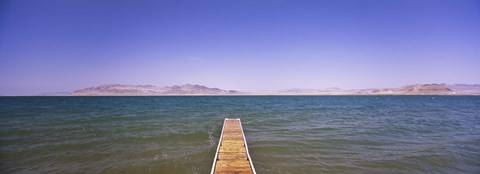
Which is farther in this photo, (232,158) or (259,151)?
(259,151)

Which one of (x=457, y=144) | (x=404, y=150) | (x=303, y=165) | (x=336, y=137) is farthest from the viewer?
(x=336, y=137)

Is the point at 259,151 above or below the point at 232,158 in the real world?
below

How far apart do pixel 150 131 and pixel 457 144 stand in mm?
19872

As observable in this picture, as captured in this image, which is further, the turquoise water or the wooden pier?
the turquoise water

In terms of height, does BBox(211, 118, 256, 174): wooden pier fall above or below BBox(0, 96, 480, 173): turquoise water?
above

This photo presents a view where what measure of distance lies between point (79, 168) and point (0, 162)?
401 centimetres

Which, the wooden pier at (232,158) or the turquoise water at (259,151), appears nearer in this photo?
the wooden pier at (232,158)

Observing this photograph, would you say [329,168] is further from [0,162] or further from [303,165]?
[0,162]

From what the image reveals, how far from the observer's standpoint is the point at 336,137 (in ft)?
50.2

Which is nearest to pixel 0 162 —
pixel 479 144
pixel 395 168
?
pixel 395 168

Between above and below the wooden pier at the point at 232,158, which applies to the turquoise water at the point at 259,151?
below

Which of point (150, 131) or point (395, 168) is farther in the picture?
point (150, 131)

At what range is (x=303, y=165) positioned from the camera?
988cm

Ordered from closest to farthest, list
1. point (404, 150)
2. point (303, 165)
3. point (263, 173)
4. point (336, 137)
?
point (263, 173)
point (303, 165)
point (404, 150)
point (336, 137)
